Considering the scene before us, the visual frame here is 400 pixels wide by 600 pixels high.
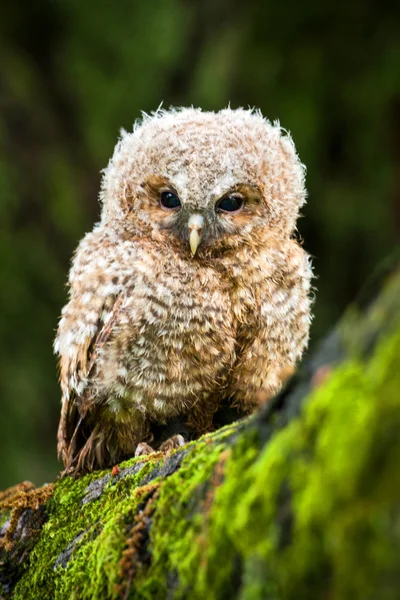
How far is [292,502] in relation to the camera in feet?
3.80

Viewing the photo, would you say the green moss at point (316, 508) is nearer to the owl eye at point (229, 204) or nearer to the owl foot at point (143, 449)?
the owl foot at point (143, 449)

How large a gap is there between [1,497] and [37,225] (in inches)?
172

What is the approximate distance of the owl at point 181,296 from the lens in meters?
2.74

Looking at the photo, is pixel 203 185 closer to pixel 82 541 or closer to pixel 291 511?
pixel 82 541

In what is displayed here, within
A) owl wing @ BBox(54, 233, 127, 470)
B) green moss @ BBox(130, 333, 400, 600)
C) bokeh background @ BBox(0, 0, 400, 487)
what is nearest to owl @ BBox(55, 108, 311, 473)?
owl wing @ BBox(54, 233, 127, 470)

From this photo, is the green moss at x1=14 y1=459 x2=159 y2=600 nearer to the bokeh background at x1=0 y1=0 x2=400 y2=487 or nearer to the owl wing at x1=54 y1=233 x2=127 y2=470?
the owl wing at x1=54 y1=233 x2=127 y2=470

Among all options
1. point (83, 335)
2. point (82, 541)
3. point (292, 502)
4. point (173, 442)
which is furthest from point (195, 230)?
point (292, 502)

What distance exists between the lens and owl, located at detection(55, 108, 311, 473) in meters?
2.74

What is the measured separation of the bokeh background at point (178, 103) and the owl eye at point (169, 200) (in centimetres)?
388

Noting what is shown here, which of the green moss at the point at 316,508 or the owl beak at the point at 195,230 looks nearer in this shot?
the green moss at the point at 316,508

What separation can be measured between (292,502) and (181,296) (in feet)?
5.33

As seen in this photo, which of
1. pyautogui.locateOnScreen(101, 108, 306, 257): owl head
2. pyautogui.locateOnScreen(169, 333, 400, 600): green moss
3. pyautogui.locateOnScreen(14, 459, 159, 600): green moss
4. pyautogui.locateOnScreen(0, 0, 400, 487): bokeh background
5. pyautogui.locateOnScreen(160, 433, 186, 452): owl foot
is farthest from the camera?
pyautogui.locateOnScreen(0, 0, 400, 487): bokeh background

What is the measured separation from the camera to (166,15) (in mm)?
7004

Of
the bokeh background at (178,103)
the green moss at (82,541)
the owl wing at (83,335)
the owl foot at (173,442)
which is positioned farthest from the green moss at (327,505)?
the bokeh background at (178,103)
